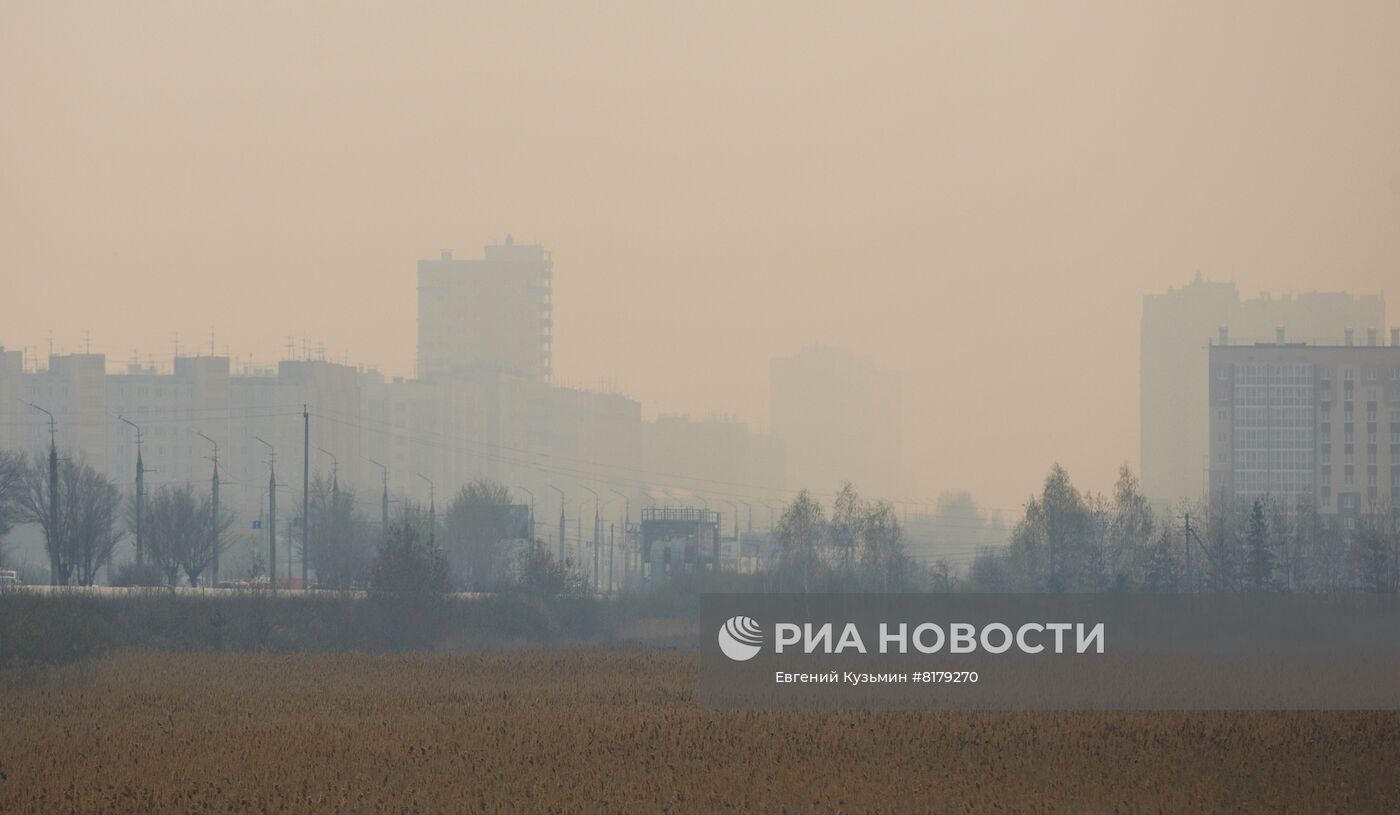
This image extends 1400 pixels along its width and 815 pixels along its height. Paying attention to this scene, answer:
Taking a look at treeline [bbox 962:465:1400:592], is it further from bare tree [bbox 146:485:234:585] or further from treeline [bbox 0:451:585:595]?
bare tree [bbox 146:485:234:585]

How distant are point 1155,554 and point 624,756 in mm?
63753

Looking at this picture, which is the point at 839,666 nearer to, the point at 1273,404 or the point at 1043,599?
the point at 1043,599

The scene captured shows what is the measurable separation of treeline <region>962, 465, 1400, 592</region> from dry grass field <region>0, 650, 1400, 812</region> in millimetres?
47818

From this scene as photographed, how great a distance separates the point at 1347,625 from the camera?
55.5 metres

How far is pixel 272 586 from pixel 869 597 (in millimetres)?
24584

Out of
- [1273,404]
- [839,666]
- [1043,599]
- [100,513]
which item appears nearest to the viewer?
[839,666]

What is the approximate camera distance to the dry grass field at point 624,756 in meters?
24.5

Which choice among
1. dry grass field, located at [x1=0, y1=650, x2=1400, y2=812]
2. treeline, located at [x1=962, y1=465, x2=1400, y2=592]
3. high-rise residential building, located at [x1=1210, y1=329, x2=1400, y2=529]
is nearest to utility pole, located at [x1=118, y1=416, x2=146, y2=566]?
dry grass field, located at [x1=0, y1=650, x2=1400, y2=812]

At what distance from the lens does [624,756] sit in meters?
28.5

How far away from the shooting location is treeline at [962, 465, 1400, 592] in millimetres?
82688

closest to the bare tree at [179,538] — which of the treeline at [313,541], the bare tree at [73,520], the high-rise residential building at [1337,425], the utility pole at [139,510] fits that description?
the treeline at [313,541]

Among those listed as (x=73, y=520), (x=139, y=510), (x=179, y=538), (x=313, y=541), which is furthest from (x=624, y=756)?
(x=313, y=541)

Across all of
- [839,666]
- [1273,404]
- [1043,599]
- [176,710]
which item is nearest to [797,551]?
[1043,599]

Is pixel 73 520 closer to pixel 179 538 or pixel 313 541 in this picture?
pixel 179 538
